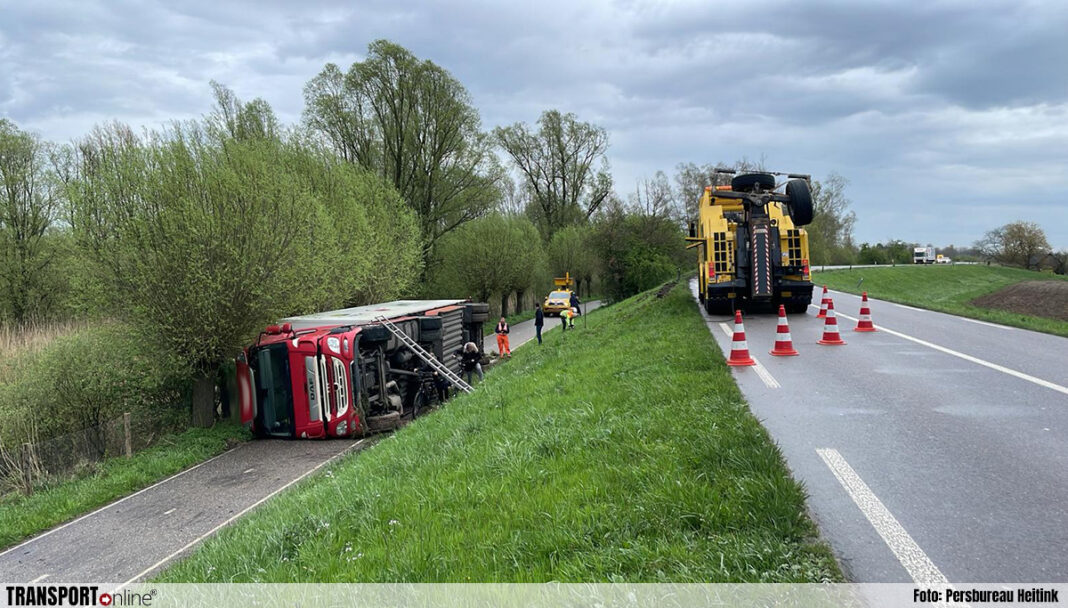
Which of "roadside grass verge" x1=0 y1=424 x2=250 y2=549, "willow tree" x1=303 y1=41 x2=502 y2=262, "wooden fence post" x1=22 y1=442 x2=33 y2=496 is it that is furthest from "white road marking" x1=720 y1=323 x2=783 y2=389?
"willow tree" x1=303 y1=41 x2=502 y2=262

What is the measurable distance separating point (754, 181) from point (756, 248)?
160cm

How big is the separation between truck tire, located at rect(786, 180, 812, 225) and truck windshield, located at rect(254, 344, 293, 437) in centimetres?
1076

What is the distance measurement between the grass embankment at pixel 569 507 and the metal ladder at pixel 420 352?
5.71 m

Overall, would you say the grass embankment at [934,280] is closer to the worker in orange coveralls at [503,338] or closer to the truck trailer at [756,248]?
the worker in orange coveralls at [503,338]

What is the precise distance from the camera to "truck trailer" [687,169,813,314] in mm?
13945

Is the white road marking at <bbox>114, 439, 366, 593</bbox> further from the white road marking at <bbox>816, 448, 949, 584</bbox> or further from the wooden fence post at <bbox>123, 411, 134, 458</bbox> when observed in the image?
the white road marking at <bbox>816, 448, 949, 584</bbox>

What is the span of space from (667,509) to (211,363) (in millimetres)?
13507

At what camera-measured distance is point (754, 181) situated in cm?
1425

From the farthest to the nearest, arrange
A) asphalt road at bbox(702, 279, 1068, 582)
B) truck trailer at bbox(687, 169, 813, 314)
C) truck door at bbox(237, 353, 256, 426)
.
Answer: truck trailer at bbox(687, 169, 813, 314) < truck door at bbox(237, 353, 256, 426) < asphalt road at bbox(702, 279, 1068, 582)

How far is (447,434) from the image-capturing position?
762 centimetres

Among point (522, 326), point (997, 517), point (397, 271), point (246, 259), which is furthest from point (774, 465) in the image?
point (522, 326)

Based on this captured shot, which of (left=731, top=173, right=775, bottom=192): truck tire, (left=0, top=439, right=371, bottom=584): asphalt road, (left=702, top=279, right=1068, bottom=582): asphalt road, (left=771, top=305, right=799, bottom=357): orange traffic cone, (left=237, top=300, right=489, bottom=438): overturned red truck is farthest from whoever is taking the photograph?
(left=731, top=173, right=775, bottom=192): truck tire

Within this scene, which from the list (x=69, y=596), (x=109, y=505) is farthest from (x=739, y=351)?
(x=109, y=505)

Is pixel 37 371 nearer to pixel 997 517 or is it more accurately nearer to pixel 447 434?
pixel 447 434
